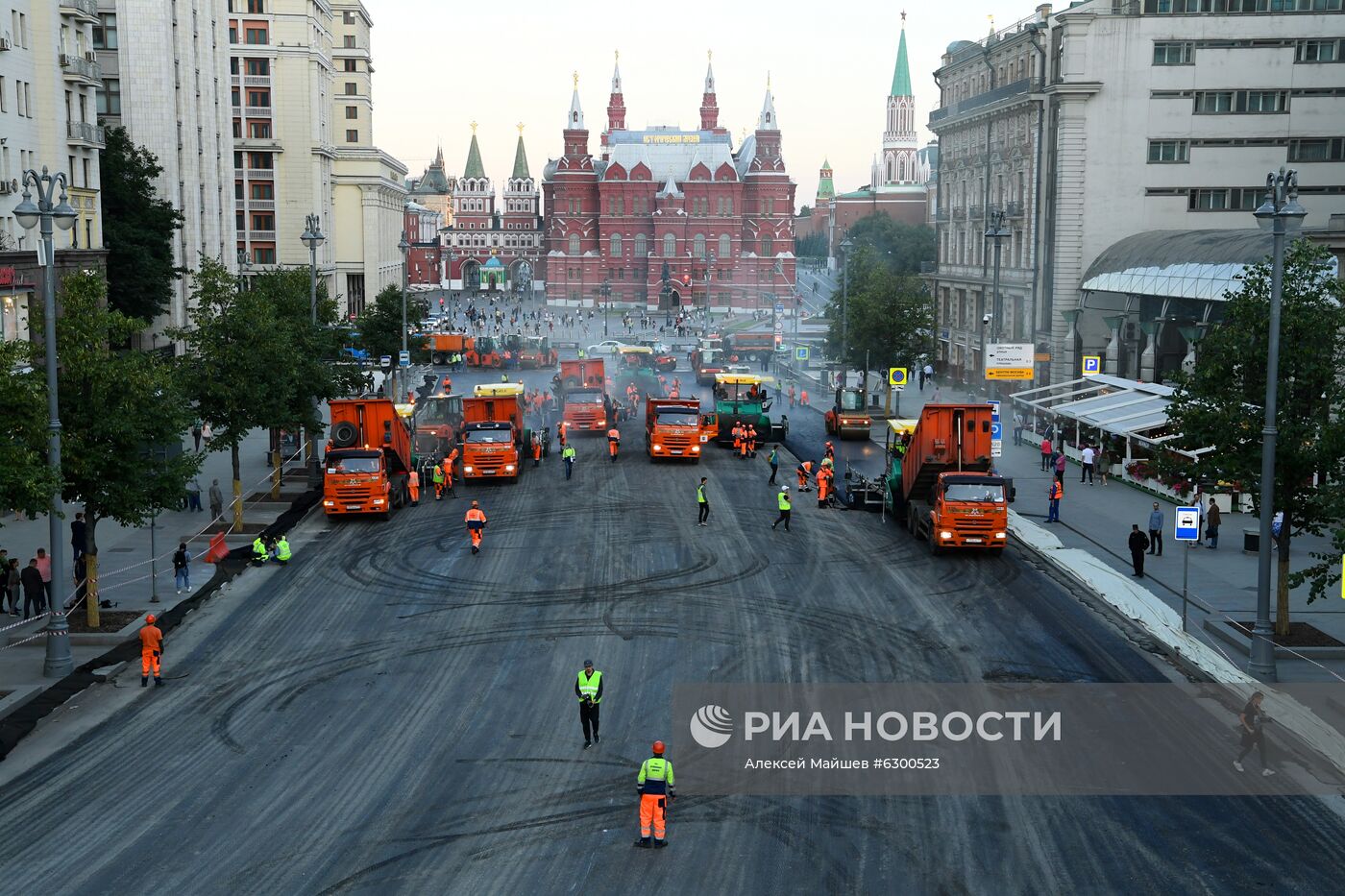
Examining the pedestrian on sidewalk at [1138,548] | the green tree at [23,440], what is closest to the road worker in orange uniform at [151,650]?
the green tree at [23,440]

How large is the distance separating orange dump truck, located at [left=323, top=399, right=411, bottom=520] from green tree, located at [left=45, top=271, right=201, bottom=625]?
10.8 m

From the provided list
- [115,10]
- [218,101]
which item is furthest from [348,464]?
[218,101]

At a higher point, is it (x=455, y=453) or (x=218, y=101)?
(x=218, y=101)

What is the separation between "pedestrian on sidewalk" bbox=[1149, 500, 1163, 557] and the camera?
112ft

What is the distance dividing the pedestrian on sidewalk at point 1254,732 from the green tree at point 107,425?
19.3 meters

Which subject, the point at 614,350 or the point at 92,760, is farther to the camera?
the point at 614,350

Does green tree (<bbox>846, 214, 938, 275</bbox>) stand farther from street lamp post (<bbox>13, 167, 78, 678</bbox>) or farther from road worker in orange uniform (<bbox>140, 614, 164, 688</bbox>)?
road worker in orange uniform (<bbox>140, 614, 164, 688</bbox>)

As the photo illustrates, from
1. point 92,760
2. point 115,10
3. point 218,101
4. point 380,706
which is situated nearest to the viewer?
point 92,760

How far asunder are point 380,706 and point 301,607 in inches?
298

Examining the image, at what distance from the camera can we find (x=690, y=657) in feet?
82.4

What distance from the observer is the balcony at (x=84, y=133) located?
51312 mm

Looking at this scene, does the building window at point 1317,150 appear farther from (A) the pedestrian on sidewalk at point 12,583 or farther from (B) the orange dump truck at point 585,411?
(A) the pedestrian on sidewalk at point 12,583

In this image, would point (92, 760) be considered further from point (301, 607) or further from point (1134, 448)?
point (1134, 448)

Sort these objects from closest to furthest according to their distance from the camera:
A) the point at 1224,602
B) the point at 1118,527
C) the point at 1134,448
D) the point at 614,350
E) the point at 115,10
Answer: the point at 1224,602 < the point at 1118,527 < the point at 1134,448 < the point at 115,10 < the point at 614,350
